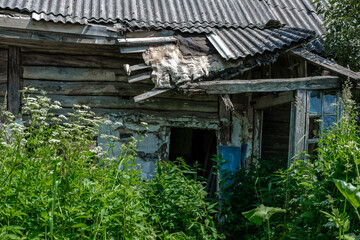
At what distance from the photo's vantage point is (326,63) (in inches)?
219

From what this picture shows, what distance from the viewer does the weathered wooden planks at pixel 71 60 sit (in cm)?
615

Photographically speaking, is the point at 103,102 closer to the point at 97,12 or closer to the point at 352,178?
the point at 97,12

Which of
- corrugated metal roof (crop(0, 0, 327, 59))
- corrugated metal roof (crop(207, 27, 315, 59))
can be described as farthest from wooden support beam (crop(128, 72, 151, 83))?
corrugated metal roof (crop(207, 27, 315, 59))

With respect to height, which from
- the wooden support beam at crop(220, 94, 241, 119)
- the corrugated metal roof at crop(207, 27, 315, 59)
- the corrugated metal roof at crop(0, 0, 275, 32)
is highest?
the corrugated metal roof at crop(0, 0, 275, 32)

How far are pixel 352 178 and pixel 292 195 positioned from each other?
112cm

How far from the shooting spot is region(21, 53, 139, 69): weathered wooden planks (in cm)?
615

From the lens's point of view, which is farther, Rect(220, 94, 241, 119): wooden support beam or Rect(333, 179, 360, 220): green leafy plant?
Rect(220, 94, 241, 119): wooden support beam

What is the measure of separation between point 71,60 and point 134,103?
1.23m

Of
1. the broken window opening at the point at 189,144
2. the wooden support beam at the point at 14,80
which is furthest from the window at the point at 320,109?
the wooden support beam at the point at 14,80

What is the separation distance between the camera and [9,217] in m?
2.71

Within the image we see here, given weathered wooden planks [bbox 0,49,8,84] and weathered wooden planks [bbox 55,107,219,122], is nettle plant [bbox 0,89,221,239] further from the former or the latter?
weathered wooden planks [bbox 0,49,8,84]

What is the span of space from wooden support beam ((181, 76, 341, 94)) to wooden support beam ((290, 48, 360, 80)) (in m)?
0.12

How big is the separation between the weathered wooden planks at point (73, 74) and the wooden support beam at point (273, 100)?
2.30 m

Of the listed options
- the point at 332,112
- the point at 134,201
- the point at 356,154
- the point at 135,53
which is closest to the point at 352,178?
the point at 356,154
